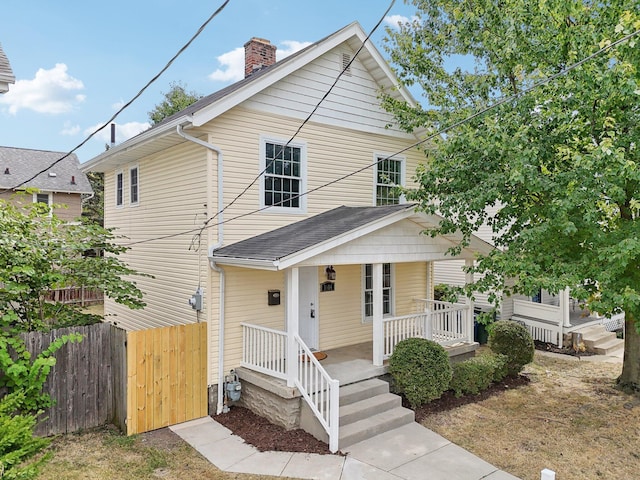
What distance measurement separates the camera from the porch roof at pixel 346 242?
7.70 m

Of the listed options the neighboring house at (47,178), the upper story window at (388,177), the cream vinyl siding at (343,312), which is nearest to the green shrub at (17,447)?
the cream vinyl siding at (343,312)

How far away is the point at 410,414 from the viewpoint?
8.00m

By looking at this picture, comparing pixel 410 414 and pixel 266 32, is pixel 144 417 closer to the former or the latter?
pixel 410 414

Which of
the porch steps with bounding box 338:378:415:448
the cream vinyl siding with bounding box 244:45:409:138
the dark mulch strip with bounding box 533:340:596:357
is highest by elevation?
the cream vinyl siding with bounding box 244:45:409:138

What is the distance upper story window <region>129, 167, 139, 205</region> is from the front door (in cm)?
525

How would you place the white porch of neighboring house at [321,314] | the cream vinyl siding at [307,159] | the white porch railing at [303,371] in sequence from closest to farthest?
the white porch railing at [303,371] → the white porch of neighboring house at [321,314] → the cream vinyl siding at [307,159]

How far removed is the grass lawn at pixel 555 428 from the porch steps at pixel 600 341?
3.32 meters

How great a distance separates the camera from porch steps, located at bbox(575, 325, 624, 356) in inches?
548

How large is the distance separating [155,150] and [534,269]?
8.80m

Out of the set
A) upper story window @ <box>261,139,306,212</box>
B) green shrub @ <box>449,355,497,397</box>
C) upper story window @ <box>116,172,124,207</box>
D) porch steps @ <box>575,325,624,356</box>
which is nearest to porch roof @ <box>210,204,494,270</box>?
upper story window @ <box>261,139,306,212</box>

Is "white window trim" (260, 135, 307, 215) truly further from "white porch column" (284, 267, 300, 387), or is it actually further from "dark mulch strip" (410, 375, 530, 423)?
"dark mulch strip" (410, 375, 530, 423)

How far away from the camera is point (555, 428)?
794 centimetres

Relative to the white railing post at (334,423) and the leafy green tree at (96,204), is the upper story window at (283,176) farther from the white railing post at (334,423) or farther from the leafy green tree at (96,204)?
the leafy green tree at (96,204)

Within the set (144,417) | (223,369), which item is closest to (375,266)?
(223,369)
